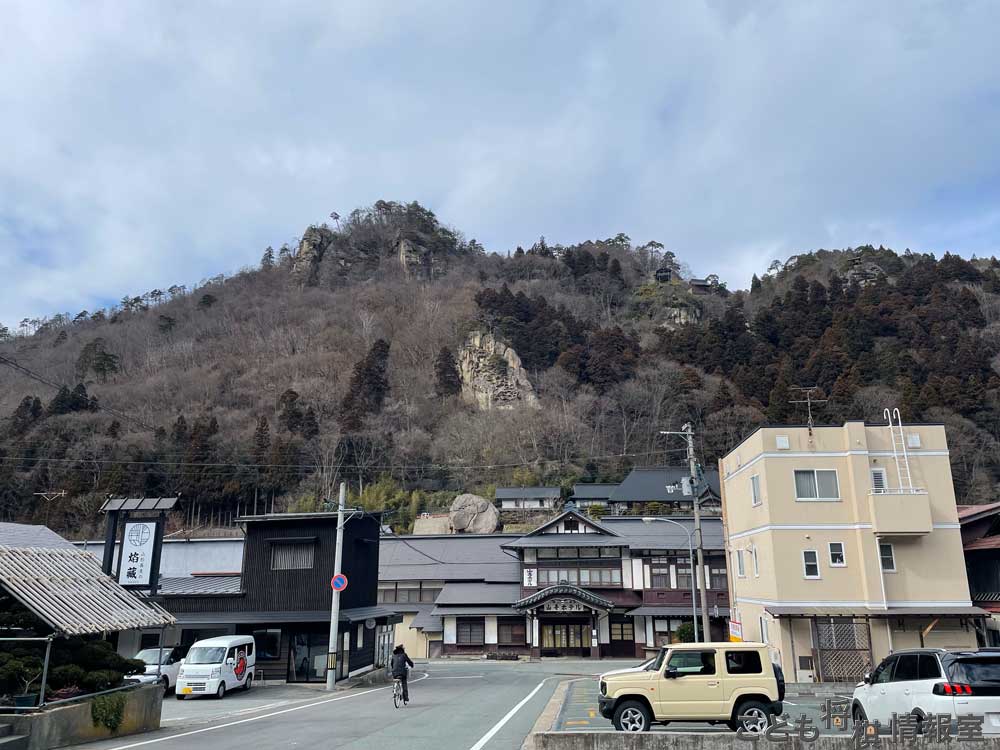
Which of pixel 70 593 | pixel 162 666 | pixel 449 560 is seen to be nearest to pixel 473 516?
pixel 449 560

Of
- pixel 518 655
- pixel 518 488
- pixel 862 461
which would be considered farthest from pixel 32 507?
pixel 862 461

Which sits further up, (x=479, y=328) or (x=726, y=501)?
(x=479, y=328)

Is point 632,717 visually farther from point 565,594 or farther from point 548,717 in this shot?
point 565,594

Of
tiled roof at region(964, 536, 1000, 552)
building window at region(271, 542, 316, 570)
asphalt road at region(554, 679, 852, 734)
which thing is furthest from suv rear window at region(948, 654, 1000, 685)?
building window at region(271, 542, 316, 570)

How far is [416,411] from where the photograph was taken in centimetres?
8875

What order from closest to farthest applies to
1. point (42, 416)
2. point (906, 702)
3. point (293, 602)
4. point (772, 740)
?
point (772, 740) → point (906, 702) → point (293, 602) → point (42, 416)

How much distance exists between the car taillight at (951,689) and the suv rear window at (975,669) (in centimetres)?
7

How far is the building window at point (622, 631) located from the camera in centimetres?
4247

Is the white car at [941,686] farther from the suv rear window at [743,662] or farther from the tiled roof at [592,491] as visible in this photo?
the tiled roof at [592,491]

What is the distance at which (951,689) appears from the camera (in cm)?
974

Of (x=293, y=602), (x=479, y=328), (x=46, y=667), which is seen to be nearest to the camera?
(x=46, y=667)

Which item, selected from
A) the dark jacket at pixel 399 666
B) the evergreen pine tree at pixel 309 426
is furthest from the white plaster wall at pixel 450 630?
the evergreen pine tree at pixel 309 426

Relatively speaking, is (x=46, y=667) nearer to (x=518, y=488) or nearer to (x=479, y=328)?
(x=518, y=488)

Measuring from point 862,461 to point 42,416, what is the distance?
87411mm
